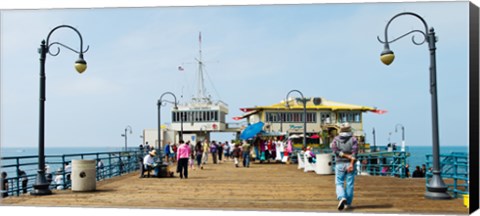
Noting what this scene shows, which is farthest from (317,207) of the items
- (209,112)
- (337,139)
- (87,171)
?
(209,112)

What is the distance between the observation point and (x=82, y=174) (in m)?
15.0

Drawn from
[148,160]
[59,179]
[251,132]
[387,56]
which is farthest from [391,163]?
[59,179]

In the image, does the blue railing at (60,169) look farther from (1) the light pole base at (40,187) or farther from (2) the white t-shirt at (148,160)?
(2) the white t-shirt at (148,160)

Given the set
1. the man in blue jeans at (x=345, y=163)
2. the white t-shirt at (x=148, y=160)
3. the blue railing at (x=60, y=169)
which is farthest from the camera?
the white t-shirt at (x=148, y=160)

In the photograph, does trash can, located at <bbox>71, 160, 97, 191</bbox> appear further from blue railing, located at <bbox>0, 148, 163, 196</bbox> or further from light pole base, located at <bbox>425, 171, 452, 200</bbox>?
light pole base, located at <bbox>425, 171, 452, 200</bbox>

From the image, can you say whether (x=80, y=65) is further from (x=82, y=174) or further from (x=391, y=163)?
(x=391, y=163)

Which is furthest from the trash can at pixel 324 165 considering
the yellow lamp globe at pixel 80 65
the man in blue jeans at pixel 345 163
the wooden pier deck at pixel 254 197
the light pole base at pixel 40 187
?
the light pole base at pixel 40 187

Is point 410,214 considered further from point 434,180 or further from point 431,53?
point 431,53

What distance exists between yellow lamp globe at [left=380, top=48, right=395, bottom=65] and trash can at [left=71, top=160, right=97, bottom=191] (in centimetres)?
723

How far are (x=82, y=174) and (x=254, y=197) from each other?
426 centimetres

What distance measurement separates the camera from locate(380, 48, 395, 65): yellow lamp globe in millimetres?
13000

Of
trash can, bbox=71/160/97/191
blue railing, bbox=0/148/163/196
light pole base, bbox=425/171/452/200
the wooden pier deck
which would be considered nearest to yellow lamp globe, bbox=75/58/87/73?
trash can, bbox=71/160/97/191

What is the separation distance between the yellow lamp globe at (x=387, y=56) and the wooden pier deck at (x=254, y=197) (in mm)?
2873

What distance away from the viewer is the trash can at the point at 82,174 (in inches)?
586
